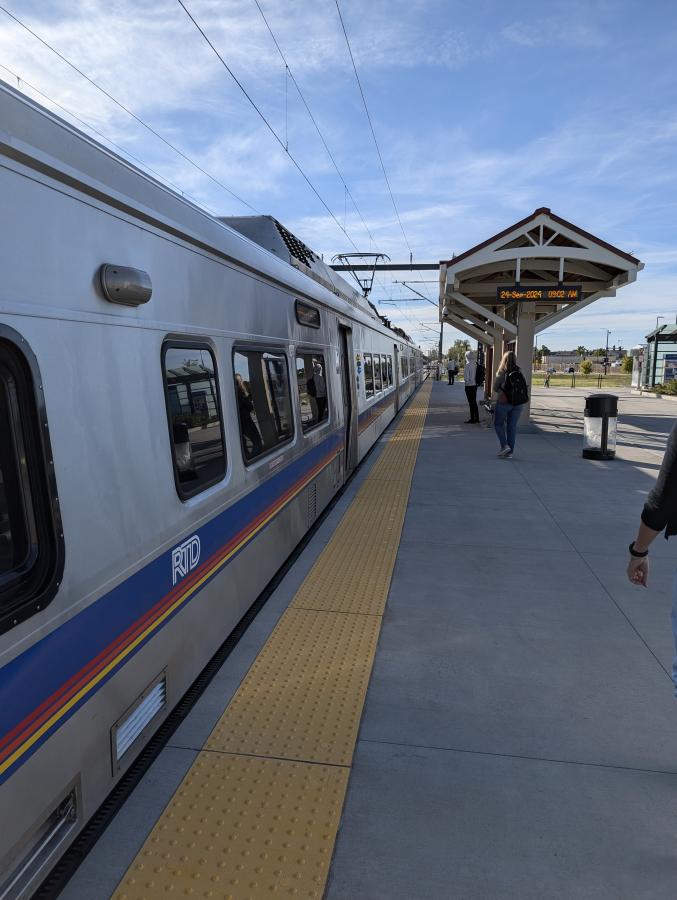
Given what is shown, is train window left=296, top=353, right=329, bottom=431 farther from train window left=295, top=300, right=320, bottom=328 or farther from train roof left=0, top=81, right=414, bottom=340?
train roof left=0, top=81, right=414, bottom=340

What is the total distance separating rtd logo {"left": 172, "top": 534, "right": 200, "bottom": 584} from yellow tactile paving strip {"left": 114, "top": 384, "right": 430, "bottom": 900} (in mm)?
739

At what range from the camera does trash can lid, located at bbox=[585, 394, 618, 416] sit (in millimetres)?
10312

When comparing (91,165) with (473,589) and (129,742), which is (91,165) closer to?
(129,742)

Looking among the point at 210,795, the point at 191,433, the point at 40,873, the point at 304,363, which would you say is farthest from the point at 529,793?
the point at 304,363

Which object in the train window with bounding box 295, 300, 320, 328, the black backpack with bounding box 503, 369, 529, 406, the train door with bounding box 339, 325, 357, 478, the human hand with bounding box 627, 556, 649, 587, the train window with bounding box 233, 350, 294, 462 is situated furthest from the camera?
the black backpack with bounding box 503, 369, 529, 406

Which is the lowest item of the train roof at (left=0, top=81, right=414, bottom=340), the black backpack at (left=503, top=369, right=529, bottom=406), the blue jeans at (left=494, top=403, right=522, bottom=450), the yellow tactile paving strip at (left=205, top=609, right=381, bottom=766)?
the yellow tactile paving strip at (left=205, top=609, right=381, bottom=766)

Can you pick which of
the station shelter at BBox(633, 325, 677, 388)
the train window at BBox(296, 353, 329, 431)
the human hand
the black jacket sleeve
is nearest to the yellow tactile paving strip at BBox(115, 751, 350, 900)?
the human hand

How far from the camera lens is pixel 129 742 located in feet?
8.38

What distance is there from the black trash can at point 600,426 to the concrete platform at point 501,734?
470cm

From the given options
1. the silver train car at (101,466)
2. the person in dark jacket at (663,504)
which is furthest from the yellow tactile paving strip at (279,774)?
the person in dark jacket at (663,504)

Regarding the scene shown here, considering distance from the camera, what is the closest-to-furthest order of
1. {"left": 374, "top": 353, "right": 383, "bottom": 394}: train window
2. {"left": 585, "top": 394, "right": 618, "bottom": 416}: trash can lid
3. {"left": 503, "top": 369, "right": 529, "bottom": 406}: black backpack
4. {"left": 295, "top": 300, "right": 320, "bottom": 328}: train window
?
{"left": 295, "top": 300, "right": 320, "bottom": 328}: train window < {"left": 503, "top": 369, "right": 529, "bottom": 406}: black backpack < {"left": 585, "top": 394, "right": 618, "bottom": 416}: trash can lid < {"left": 374, "top": 353, "right": 383, "bottom": 394}: train window

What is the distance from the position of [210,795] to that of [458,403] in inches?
880

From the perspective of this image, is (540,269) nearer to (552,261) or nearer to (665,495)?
(552,261)

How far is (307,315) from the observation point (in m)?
6.04
